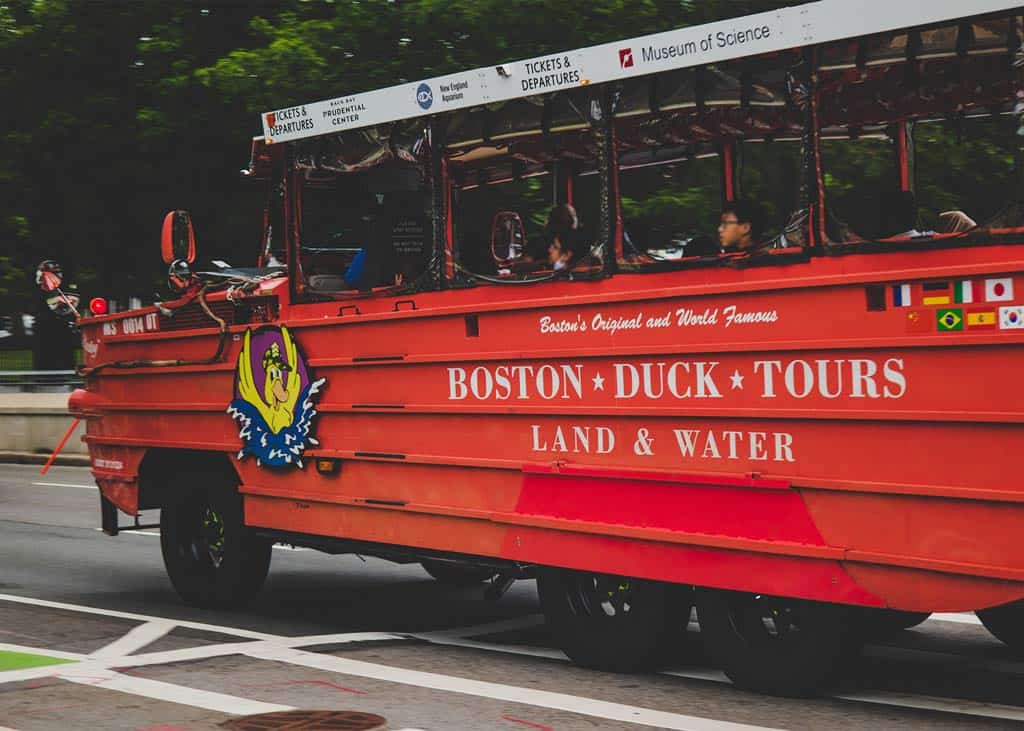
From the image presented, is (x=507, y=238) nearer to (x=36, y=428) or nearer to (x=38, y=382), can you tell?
(x=36, y=428)

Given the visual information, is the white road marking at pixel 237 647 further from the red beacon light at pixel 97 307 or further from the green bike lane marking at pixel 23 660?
the red beacon light at pixel 97 307

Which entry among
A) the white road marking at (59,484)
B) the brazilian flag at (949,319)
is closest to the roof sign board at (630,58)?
the brazilian flag at (949,319)

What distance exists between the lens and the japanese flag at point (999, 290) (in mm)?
5562

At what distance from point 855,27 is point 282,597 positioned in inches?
231

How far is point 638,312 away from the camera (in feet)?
22.8

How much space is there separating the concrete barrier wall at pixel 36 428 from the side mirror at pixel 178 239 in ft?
46.0

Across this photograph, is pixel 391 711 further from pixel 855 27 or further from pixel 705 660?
pixel 855 27

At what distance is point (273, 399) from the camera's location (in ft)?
29.6

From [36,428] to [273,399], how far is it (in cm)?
1627

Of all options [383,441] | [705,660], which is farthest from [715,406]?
[383,441]

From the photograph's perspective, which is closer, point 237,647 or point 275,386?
point 237,647

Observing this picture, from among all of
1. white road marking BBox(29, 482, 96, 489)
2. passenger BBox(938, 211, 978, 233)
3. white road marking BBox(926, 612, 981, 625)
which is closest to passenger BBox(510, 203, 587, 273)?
passenger BBox(938, 211, 978, 233)

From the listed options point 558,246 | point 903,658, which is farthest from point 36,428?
point 903,658

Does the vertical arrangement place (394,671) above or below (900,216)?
below
